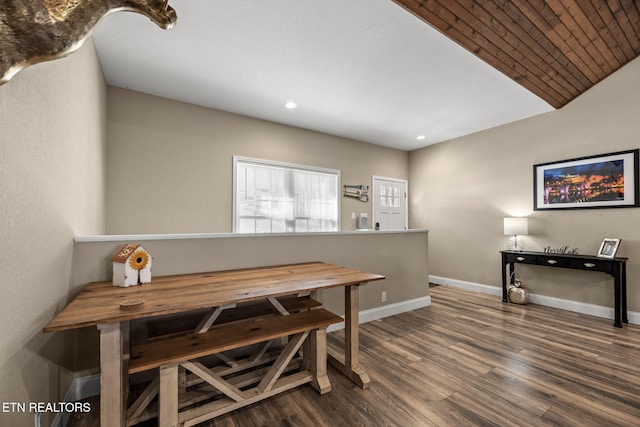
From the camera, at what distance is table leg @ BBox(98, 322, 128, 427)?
4.04 ft

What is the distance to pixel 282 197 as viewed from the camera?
4281 millimetres

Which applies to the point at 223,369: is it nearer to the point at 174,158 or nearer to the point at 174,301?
the point at 174,301

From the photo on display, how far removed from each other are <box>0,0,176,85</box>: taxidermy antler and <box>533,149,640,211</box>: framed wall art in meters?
4.78

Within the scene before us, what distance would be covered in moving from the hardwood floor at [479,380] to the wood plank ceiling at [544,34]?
8.92 ft

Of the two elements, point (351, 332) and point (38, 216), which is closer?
point (38, 216)

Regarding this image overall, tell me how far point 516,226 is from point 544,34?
7.78 ft

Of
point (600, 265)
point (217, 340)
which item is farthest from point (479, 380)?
point (600, 265)

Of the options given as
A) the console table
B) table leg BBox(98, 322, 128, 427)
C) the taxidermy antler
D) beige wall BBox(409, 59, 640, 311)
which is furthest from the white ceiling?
table leg BBox(98, 322, 128, 427)

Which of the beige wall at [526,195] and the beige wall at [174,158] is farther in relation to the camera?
the beige wall at [526,195]

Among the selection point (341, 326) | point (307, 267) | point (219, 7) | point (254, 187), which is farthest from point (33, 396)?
point (254, 187)

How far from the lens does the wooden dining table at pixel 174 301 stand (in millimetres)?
1231

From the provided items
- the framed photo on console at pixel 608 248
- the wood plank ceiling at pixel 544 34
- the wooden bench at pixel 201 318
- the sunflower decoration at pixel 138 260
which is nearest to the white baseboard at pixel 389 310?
the wooden bench at pixel 201 318

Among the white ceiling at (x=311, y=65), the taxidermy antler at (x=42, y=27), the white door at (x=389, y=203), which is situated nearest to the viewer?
the taxidermy antler at (x=42, y=27)

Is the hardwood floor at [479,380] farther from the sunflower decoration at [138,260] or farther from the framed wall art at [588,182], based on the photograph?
the framed wall art at [588,182]
